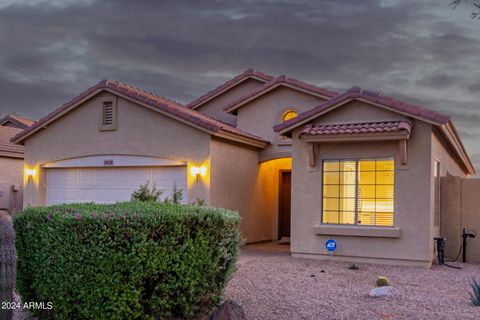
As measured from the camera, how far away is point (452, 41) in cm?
1141

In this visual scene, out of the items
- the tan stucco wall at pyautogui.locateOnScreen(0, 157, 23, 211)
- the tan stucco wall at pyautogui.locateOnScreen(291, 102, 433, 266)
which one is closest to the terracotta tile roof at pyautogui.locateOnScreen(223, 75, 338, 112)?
the tan stucco wall at pyautogui.locateOnScreen(291, 102, 433, 266)

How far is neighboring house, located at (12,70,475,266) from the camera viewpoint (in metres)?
12.1

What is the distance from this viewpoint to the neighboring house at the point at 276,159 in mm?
12109

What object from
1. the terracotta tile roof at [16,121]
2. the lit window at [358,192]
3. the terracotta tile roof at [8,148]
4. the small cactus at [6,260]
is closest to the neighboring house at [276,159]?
the lit window at [358,192]

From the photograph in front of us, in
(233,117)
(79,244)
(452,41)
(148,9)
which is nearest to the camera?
(79,244)

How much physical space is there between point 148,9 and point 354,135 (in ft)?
24.4

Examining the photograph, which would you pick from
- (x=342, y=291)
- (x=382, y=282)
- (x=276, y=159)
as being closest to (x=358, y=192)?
(x=382, y=282)

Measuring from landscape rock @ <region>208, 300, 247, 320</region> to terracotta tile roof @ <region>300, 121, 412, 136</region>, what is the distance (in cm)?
644

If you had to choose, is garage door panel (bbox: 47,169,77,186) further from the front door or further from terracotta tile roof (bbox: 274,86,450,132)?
terracotta tile roof (bbox: 274,86,450,132)

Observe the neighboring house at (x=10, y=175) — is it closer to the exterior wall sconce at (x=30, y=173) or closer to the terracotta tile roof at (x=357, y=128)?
the exterior wall sconce at (x=30, y=173)

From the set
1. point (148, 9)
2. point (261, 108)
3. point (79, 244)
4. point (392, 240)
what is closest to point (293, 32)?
point (261, 108)

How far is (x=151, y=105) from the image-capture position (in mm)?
15211

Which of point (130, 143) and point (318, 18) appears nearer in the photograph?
point (318, 18)

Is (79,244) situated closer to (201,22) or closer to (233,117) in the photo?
(201,22)
